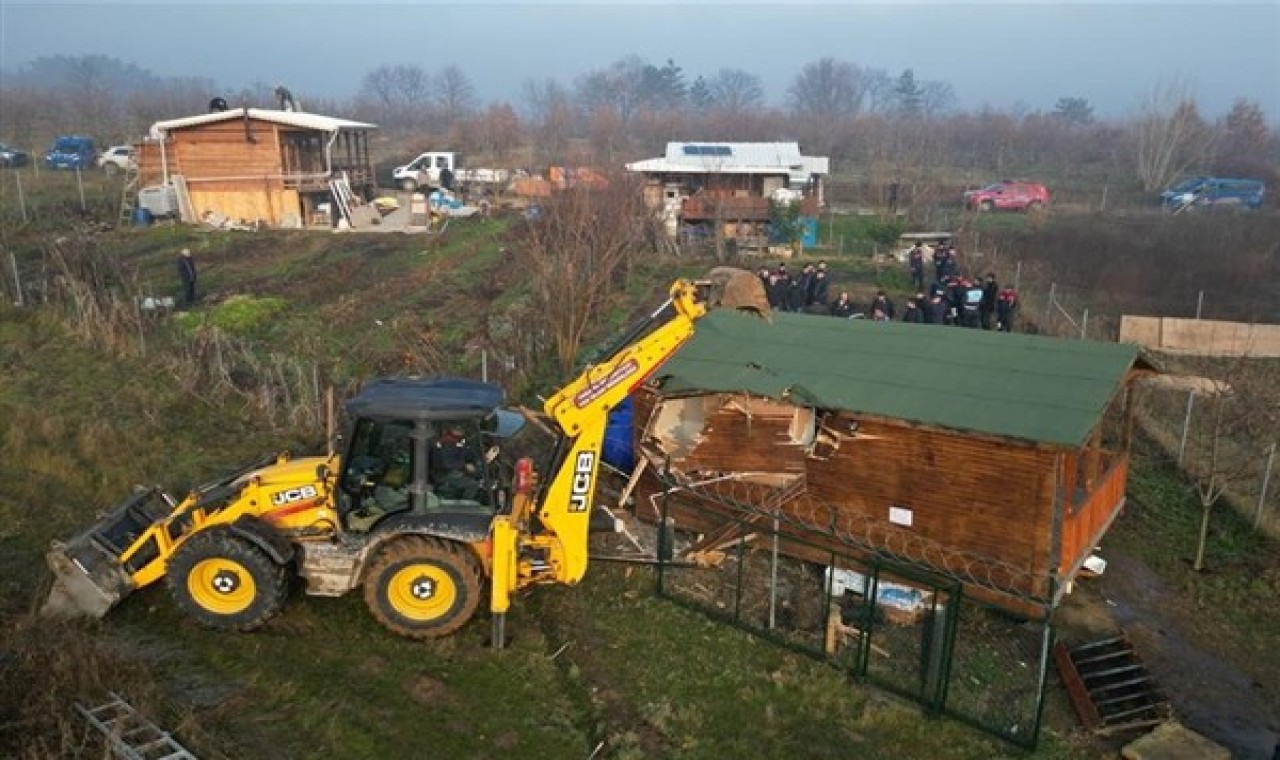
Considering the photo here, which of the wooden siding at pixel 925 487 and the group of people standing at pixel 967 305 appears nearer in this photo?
the wooden siding at pixel 925 487

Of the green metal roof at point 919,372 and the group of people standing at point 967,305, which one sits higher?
the green metal roof at point 919,372

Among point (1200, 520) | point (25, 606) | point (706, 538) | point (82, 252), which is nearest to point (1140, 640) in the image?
point (1200, 520)

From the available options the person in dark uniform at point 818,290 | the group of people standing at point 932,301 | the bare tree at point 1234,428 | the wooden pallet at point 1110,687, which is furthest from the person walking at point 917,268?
the wooden pallet at point 1110,687

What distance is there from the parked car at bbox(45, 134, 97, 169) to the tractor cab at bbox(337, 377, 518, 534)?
141 feet

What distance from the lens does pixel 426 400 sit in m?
7.71

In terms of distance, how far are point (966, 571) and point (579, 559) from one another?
12.4 feet

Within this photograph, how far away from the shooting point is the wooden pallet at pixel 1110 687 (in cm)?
741

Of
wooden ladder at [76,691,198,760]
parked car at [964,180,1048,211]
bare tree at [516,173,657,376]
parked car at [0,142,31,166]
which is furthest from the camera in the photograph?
parked car at [0,142,31,166]

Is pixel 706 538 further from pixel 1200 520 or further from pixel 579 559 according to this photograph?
pixel 1200 520

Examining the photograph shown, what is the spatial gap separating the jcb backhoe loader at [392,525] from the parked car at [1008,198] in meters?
38.8

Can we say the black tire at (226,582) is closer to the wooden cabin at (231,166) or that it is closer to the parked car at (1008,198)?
the wooden cabin at (231,166)

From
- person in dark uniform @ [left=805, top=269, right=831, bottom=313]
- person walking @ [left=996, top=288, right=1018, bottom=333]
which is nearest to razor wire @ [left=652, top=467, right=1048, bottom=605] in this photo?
person walking @ [left=996, top=288, right=1018, bottom=333]

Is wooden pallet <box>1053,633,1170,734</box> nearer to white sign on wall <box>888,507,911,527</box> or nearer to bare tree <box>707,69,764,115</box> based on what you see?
white sign on wall <box>888,507,911,527</box>

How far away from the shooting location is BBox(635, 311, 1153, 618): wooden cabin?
28.3ft
